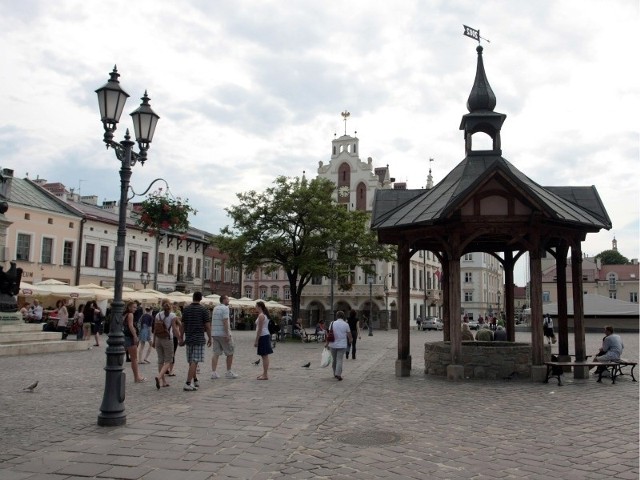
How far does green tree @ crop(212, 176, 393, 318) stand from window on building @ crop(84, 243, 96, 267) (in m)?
18.4

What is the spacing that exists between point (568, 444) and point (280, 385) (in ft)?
22.6

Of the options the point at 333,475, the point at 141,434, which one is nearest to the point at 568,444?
the point at 333,475

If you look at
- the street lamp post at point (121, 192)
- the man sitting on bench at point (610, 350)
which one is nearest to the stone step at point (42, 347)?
the street lamp post at point (121, 192)

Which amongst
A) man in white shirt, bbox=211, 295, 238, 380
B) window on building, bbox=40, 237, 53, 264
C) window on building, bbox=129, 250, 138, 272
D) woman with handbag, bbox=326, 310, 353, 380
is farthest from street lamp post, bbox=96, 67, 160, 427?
window on building, bbox=129, 250, 138, 272

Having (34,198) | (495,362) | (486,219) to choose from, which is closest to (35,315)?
(34,198)

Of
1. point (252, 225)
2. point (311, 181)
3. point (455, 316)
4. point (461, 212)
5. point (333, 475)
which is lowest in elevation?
point (333, 475)

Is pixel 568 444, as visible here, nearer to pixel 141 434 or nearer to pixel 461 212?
pixel 141 434

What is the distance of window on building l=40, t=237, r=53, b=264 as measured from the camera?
145ft

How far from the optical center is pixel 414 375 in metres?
15.2

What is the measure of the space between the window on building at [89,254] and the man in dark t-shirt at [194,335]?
39.2m

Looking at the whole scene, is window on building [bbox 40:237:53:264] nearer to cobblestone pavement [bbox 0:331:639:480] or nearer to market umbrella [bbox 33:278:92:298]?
market umbrella [bbox 33:278:92:298]

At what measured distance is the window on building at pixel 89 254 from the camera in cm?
4831

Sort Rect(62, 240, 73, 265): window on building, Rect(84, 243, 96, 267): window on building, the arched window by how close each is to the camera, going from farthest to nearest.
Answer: the arched window, Rect(84, 243, 96, 267): window on building, Rect(62, 240, 73, 265): window on building

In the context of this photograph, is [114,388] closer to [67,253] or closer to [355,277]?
[67,253]
